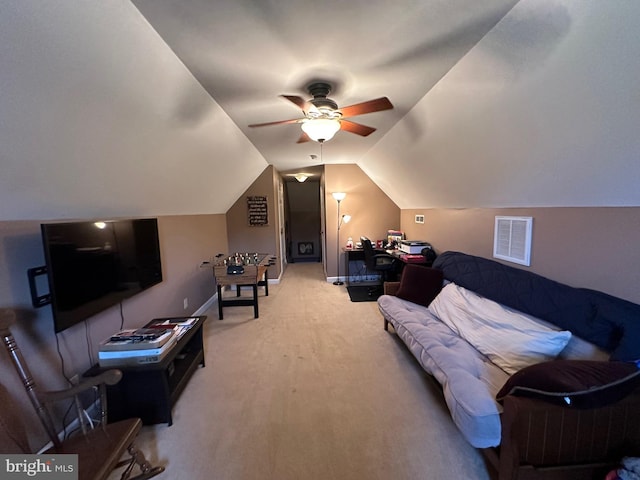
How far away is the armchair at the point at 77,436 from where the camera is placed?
108 cm

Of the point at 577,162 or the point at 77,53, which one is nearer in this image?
the point at 77,53

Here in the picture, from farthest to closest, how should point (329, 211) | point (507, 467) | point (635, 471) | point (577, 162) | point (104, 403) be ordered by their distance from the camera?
point (329, 211) → point (577, 162) → point (104, 403) → point (507, 467) → point (635, 471)

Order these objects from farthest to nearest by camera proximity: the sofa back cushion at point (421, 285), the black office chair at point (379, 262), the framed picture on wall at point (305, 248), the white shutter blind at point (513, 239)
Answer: the framed picture on wall at point (305, 248), the black office chair at point (379, 262), the sofa back cushion at point (421, 285), the white shutter blind at point (513, 239)

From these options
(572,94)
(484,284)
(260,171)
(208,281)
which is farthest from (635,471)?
(260,171)

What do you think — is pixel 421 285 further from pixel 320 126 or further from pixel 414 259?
pixel 320 126

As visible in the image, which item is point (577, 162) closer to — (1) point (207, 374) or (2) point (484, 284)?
(2) point (484, 284)

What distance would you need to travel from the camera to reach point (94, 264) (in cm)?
173

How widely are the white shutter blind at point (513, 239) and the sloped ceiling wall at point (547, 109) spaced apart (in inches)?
6.5

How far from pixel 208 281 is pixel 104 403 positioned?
2.89 meters

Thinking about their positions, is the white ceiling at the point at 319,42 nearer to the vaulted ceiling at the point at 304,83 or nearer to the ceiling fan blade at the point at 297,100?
the vaulted ceiling at the point at 304,83

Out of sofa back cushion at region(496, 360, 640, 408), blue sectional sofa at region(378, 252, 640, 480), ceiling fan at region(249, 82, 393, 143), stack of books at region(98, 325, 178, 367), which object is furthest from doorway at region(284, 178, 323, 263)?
sofa back cushion at region(496, 360, 640, 408)

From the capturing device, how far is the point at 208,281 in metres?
4.12

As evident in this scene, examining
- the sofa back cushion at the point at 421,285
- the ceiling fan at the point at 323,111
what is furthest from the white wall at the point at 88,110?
the sofa back cushion at the point at 421,285

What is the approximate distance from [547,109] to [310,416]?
2480mm
